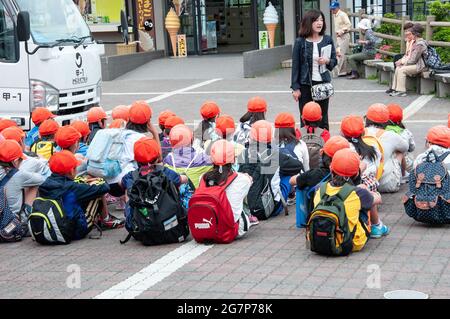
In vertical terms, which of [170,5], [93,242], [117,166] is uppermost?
[170,5]

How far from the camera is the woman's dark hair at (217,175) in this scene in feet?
27.3

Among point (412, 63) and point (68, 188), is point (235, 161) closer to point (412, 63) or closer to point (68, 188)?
point (68, 188)

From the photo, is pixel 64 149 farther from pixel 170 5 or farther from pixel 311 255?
pixel 170 5

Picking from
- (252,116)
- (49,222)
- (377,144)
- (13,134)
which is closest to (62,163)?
(49,222)

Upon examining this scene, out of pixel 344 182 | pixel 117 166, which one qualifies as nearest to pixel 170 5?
pixel 117 166

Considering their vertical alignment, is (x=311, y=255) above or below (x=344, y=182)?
below

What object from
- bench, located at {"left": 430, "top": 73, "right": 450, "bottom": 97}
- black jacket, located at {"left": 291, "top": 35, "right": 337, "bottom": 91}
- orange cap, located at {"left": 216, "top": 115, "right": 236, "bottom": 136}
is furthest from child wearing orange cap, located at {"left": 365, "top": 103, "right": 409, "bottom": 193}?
bench, located at {"left": 430, "top": 73, "right": 450, "bottom": 97}

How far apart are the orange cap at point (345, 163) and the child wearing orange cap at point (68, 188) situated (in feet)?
7.85

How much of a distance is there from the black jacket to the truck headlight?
353cm

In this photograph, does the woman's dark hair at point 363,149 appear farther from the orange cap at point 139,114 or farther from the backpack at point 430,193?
the orange cap at point 139,114

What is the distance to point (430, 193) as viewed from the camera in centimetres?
840

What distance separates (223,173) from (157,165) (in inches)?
26.0

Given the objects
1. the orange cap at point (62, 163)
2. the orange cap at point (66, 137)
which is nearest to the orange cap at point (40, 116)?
the orange cap at point (66, 137)
